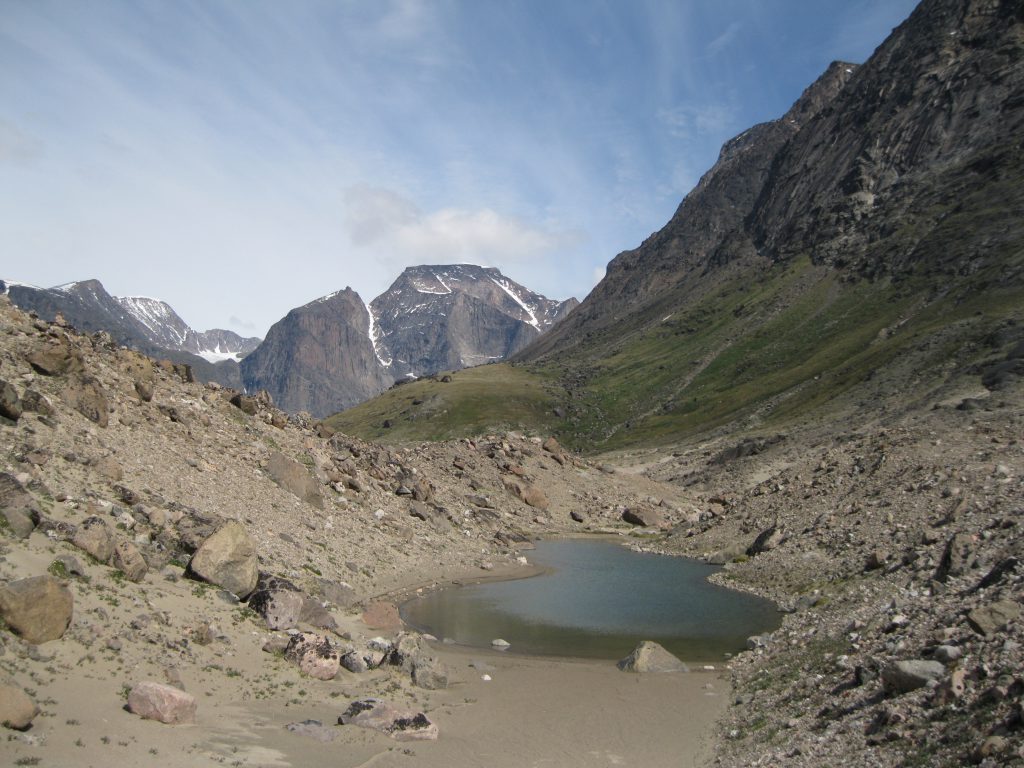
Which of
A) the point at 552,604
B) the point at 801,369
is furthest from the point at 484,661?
the point at 801,369

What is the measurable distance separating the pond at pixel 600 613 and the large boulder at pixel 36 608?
19723mm

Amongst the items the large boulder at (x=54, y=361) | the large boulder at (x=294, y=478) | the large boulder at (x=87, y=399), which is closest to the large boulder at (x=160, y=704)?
the large boulder at (x=87, y=399)

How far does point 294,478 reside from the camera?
5153 cm

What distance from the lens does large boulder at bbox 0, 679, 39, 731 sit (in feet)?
53.1

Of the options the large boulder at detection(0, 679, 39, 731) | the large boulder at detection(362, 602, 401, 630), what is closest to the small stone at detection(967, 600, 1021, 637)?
the large boulder at detection(362, 602, 401, 630)

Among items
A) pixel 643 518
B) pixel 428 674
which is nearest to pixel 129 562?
pixel 428 674

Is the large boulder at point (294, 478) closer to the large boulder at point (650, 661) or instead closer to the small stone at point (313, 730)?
the large boulder at point (650, 661)

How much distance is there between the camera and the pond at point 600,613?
36312 mm

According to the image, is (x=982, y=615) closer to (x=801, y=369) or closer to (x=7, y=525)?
(x=7, y=525)

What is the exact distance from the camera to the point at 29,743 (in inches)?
628

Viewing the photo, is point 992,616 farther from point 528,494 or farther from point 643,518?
point 528,494

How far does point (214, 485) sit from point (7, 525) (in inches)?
767

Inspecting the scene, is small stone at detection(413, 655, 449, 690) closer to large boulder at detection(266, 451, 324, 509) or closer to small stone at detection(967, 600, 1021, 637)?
small stone at detection(967, 600, 1021, 637)

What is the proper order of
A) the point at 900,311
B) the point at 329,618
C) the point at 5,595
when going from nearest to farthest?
the point at 5,595 → the point at 329,618 → the point at 900,311
